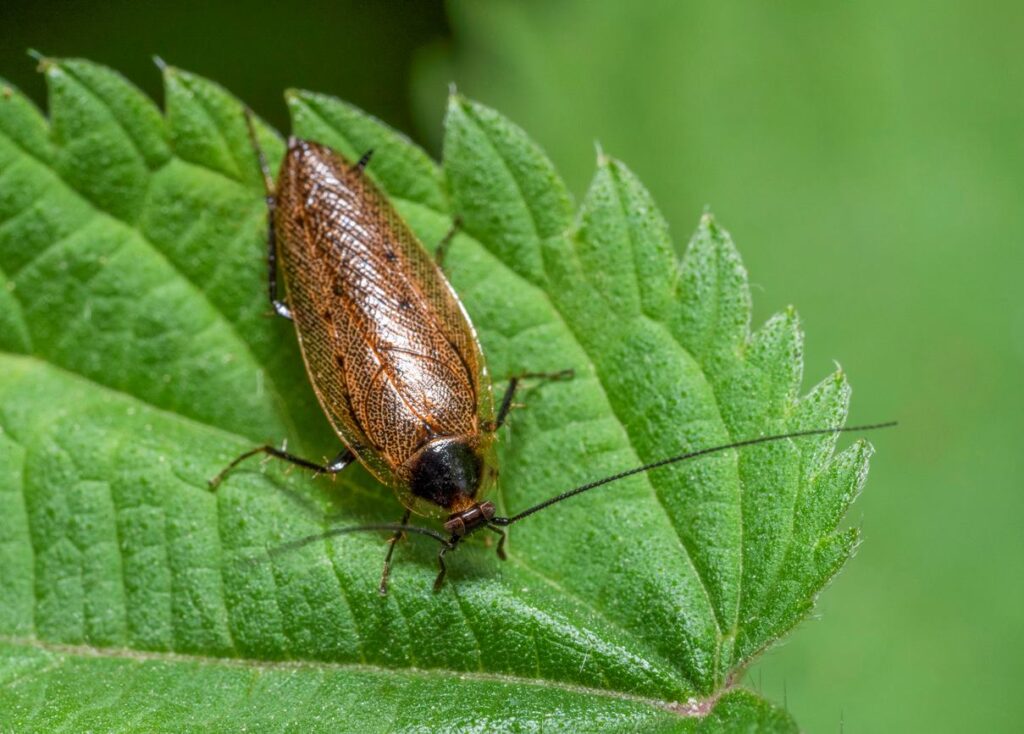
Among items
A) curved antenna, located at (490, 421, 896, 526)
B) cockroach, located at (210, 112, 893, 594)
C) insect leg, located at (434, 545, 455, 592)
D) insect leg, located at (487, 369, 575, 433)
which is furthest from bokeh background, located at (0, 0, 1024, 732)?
insect leg, located at (434, 545, 455, 592)

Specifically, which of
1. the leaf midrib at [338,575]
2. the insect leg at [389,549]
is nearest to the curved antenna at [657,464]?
the leaf midrib at [338,575]

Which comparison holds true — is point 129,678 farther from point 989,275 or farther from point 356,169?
point 989,275

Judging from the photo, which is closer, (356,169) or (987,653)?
(356,169)

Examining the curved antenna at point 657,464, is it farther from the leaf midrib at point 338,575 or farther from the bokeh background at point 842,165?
the bokeh background at point 842,165

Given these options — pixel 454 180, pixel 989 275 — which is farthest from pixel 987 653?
pixel 454 180

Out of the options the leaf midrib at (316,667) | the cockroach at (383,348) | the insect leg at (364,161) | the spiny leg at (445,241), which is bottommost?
the leaf midrib at (316,667)

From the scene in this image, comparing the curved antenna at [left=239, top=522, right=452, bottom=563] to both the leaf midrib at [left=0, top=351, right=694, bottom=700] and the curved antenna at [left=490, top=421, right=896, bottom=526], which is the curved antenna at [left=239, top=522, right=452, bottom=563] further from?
the curved antenna at [left=490, top=421, right=896, bottom=526]

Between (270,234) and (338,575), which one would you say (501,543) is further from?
(270,234)
